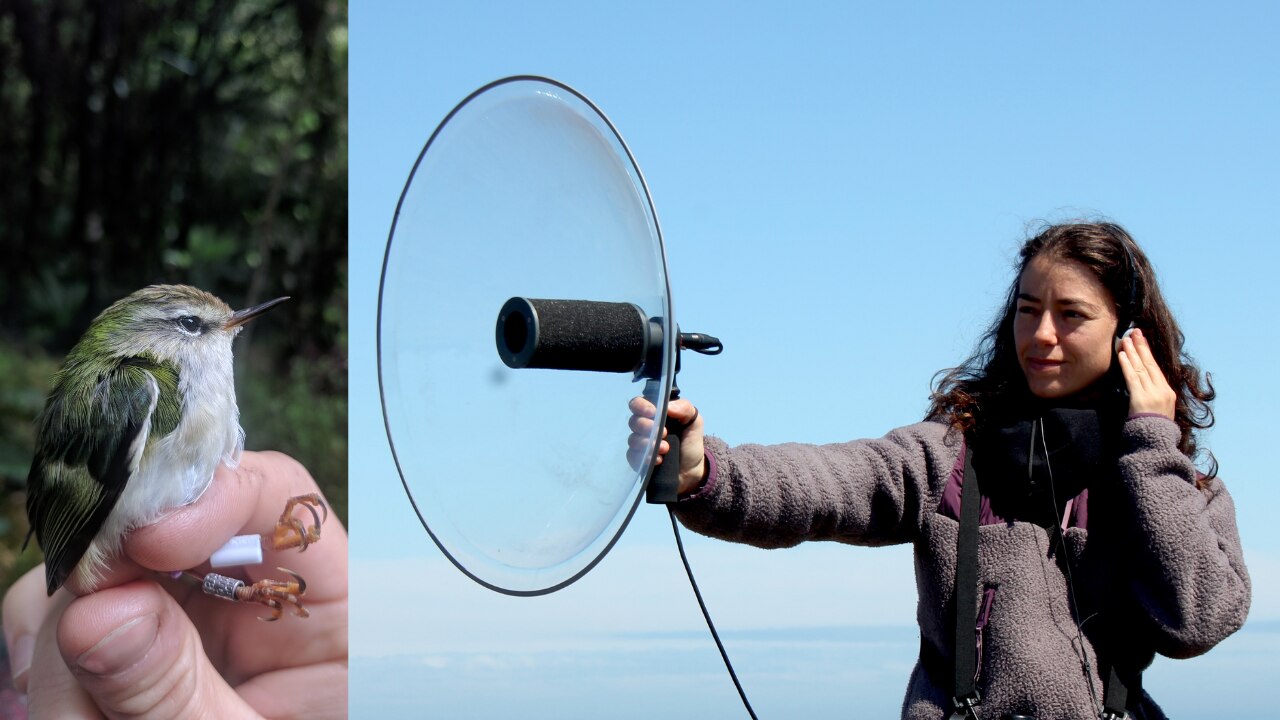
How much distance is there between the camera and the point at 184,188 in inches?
81.9

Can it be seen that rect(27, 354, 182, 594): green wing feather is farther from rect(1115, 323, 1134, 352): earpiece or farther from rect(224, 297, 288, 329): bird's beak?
rect(1115, 323, 1134, 352): earpiece

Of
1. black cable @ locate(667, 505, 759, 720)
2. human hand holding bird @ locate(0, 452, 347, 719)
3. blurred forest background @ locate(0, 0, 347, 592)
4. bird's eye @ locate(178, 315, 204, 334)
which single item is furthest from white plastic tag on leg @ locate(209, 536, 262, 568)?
black cable @ locate(667, 505, 759, 720)

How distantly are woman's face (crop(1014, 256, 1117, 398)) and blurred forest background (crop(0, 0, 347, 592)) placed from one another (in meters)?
1.20

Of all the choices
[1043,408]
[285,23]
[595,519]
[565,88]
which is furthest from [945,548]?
[285,23]

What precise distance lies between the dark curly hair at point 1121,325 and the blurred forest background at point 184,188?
1.12 metres

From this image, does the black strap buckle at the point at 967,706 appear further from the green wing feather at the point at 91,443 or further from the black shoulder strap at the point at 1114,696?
the green wing feather at the point at 91,443

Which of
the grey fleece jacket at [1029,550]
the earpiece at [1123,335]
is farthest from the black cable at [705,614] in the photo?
the earpiece at [1123,335]

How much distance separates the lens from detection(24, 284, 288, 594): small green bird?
60.7 inches

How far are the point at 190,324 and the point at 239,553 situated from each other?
35 cm

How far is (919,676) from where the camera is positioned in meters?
1.23

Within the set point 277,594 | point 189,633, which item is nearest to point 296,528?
Result: point 277,594

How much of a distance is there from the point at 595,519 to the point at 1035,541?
0.52m

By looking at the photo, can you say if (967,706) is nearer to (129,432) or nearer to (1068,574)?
(1068,574)

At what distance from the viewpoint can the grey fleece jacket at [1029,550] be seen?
1.13 meters
